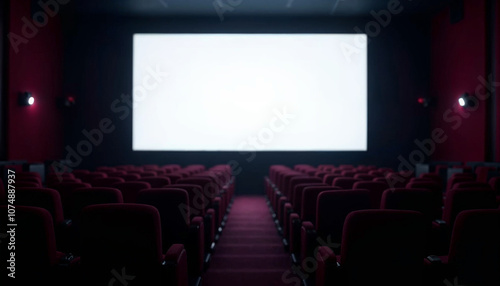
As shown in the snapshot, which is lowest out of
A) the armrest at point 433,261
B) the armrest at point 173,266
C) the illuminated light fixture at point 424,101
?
the armrest at point 173,266

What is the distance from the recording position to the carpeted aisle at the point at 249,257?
3451mm

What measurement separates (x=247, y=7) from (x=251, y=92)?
207 cm

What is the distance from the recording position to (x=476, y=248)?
1996 mm

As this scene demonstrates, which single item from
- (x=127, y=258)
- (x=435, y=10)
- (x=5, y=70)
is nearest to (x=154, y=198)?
(x=127, y=258)

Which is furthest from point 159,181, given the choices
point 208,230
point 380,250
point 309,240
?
point 380,250

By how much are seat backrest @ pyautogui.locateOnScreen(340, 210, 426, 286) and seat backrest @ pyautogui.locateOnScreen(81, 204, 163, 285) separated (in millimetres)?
937

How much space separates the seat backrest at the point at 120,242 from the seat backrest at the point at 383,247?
0.94 meters

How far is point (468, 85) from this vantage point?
9.53 metres

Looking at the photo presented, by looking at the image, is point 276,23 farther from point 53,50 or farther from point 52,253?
point 52,253

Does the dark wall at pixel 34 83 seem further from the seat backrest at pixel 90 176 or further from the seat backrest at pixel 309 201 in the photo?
the seat backrest at pixel 309 201

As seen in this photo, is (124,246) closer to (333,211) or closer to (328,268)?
(328,268)

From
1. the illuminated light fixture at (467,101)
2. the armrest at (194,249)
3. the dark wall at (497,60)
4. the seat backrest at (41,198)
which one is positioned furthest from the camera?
the illuminated light fixture at (467,101)

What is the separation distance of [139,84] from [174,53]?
A: 121 centimetres

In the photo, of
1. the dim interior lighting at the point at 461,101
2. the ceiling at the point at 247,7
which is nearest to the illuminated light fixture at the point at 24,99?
the ceiling at the point at 247,7
